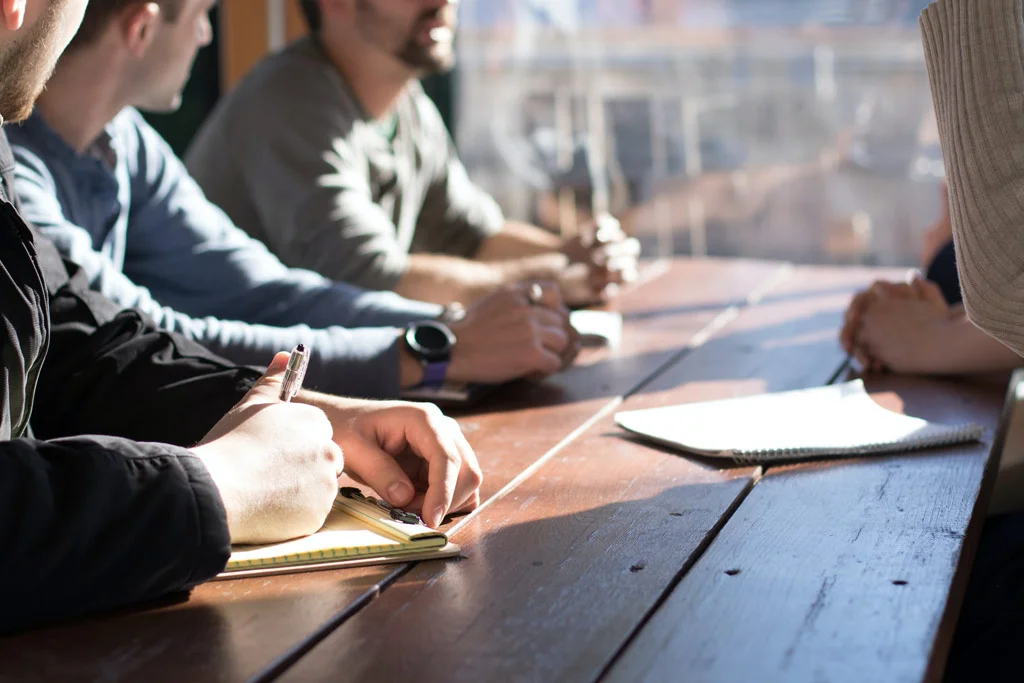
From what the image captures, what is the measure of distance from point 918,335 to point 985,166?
586 millimetres

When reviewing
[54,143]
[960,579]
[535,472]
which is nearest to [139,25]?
[54,143]

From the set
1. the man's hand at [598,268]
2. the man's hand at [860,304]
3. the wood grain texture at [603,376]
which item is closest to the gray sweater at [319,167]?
the man's hand at [598,268]

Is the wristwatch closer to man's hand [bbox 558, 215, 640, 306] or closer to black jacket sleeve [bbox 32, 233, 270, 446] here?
black jacket sleeve [bbox 32, 233, 270, 446]

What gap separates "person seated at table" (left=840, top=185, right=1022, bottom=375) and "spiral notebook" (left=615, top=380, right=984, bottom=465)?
201mm

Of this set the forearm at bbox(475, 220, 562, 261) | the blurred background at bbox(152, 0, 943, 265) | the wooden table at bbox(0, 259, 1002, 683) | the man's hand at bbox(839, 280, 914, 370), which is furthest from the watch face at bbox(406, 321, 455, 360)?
the blurred background at bbox(152, 0, 943, 265)

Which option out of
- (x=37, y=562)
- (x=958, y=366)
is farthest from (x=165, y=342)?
(x=958, y=366)

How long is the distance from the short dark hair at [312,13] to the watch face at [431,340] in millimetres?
1122

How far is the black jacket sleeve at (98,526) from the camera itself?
0.71m

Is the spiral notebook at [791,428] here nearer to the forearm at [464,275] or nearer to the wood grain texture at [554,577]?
the wood grain texture at [554,577]

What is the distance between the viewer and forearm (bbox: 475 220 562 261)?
2.42 metres

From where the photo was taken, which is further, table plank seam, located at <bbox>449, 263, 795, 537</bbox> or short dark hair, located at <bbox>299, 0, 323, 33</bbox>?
short dark hair, located at <bbox>299, 0, 323, 33</bbox>

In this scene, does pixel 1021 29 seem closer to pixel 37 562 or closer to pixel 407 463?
pixel 407 463

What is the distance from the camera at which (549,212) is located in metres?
A: 4.43

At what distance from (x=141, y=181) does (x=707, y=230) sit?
9.71ft
